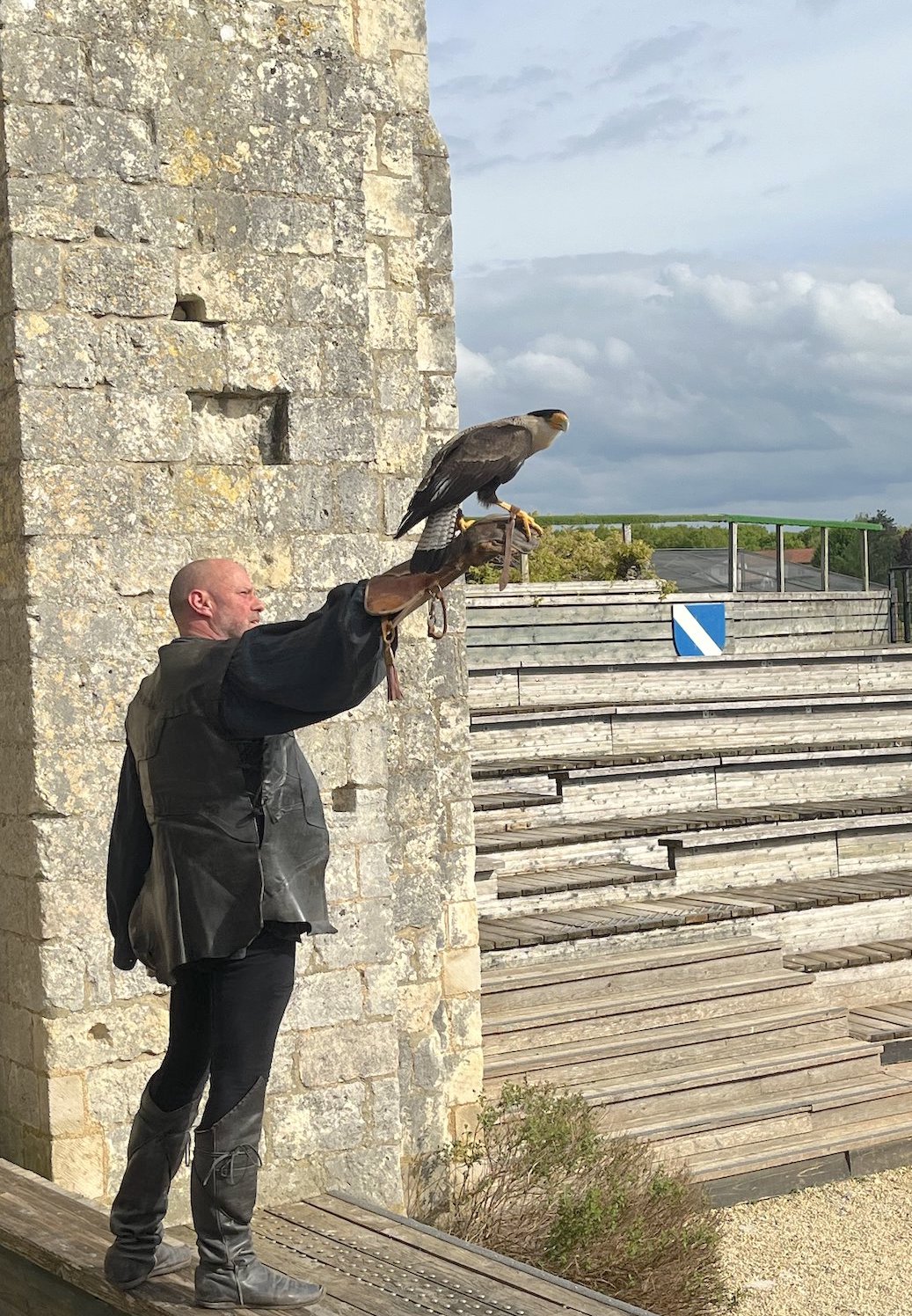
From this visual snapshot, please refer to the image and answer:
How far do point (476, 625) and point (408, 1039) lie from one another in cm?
600

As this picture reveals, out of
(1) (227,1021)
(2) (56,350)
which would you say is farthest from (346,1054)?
(2) (56,350)

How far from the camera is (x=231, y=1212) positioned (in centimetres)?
342

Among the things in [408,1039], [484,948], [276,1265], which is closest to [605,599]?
[484,948]

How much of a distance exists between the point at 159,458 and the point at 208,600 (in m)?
1.20

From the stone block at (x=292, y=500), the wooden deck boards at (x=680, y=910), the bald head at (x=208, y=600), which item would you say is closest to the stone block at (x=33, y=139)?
the stone block at (x=292, y=500)

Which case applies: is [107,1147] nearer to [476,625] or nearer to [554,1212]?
[554,1212]

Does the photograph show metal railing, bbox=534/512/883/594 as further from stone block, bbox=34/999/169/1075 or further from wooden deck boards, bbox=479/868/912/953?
stone block, bbox=34/999/169/1075

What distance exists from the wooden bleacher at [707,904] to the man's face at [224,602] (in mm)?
3327

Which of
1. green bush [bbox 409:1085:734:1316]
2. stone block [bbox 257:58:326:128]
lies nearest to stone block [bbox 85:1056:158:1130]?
green bush [bbox 409:1085:734:1316]

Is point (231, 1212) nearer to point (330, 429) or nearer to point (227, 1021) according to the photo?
point (227, 1021)

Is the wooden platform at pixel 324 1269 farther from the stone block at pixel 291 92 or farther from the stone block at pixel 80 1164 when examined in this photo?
the stone block at pixel 291 92

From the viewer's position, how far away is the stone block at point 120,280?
14.3ft

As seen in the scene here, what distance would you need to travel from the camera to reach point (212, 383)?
4609 mm

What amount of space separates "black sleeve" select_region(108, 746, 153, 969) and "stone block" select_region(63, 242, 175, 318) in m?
1.49
